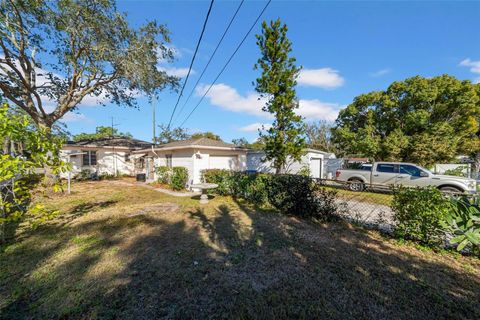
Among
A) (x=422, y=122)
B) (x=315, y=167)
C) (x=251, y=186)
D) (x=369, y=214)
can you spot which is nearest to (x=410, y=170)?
(x=369, y=214)

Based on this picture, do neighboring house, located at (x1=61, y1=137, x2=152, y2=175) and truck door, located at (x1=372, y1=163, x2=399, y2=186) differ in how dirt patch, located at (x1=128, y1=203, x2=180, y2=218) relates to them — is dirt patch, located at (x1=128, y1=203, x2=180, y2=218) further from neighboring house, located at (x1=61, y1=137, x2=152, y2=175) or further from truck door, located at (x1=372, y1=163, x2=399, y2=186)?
neighboring house, located at (x1=61, y1=137, x2=152, y2=175)

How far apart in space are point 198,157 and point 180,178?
5.45 ft

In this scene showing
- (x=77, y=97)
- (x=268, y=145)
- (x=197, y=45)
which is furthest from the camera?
(x=77, y=97)

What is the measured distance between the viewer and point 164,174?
13375 millimetres

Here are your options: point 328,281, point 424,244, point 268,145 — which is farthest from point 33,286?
point 268,145

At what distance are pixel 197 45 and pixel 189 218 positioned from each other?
5.51 m

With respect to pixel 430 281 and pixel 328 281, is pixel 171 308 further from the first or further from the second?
pixel 430 281

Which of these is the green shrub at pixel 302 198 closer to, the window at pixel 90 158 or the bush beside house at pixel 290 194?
the bush beside house at pixel 290 194

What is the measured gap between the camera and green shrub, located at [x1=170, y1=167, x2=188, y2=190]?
37.4ft

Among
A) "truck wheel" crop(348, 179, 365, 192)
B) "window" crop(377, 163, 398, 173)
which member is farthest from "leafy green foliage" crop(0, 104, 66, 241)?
"window" crop(377, 163, 398, 173)

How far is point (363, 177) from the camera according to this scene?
11008 millimetres

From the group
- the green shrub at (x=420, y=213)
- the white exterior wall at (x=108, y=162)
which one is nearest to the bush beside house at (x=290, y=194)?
the green shrub at (x=420, y=213)

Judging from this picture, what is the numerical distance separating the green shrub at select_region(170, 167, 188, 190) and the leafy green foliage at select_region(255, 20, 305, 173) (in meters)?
5.15

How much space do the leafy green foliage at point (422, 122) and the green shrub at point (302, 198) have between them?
11924 mm
